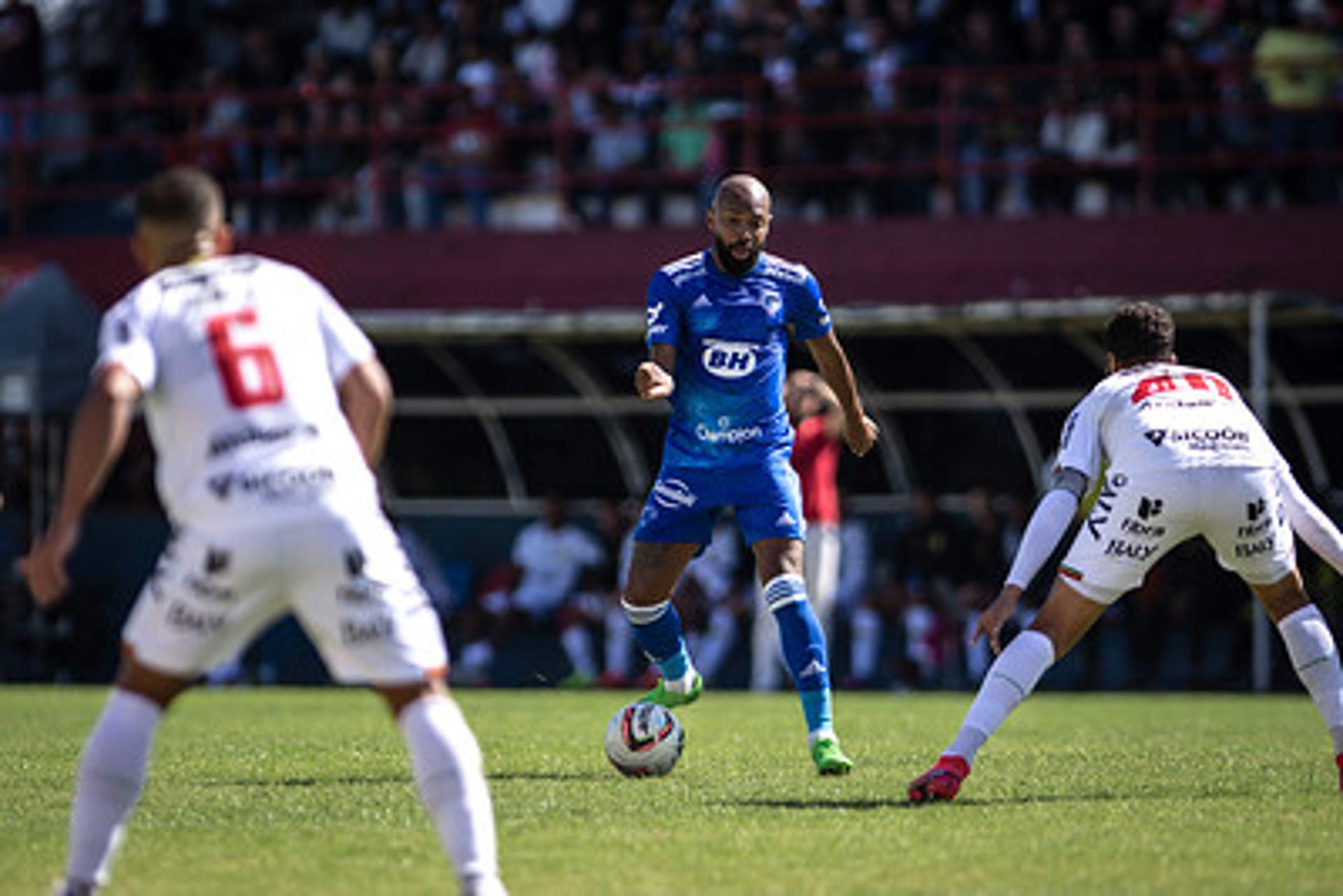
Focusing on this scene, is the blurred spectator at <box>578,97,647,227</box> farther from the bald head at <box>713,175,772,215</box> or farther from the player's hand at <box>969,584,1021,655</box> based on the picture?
the player's hand at <box>969,584,1021,655</box>

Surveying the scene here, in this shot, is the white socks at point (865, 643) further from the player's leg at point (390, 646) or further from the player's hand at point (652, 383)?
the player's leg at point (390, 646)

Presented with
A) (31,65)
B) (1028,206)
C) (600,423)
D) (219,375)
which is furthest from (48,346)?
(219,375)

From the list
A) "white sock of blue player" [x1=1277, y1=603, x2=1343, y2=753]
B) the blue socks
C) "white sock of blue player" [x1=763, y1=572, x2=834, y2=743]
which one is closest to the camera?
"white sock of blue player" [x1=1277, y1=603, x2=1343, y2=753]

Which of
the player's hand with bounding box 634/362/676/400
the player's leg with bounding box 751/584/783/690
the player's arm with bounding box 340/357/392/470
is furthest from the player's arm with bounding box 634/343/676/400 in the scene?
the player's leg with bounding box 751/584/783/690

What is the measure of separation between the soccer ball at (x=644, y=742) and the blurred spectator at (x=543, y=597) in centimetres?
1259

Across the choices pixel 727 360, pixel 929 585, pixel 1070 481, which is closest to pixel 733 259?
pixel 727 360

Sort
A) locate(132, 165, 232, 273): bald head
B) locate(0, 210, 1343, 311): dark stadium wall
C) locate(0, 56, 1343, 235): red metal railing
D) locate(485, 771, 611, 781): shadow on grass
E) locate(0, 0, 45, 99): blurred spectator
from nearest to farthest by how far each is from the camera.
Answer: locate(132, 165, 232, 273): bald head < locate(485, 771, 611, 781): shadow on grass < locate(0, 210, 1343, 311): dark stadium wall < locate(0, 56, 1343, 235): red metal railing < locate(0, 0, 45, 99): blurred spectator

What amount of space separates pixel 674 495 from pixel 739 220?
125cm

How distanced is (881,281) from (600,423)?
9.98 feet

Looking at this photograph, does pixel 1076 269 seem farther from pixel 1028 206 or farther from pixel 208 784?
pixel 208 784

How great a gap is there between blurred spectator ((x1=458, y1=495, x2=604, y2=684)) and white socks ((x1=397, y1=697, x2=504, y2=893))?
1654cm

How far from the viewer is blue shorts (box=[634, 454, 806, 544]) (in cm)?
1094

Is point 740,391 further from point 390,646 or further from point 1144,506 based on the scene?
point 390,646

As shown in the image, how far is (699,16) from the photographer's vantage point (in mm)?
26203
